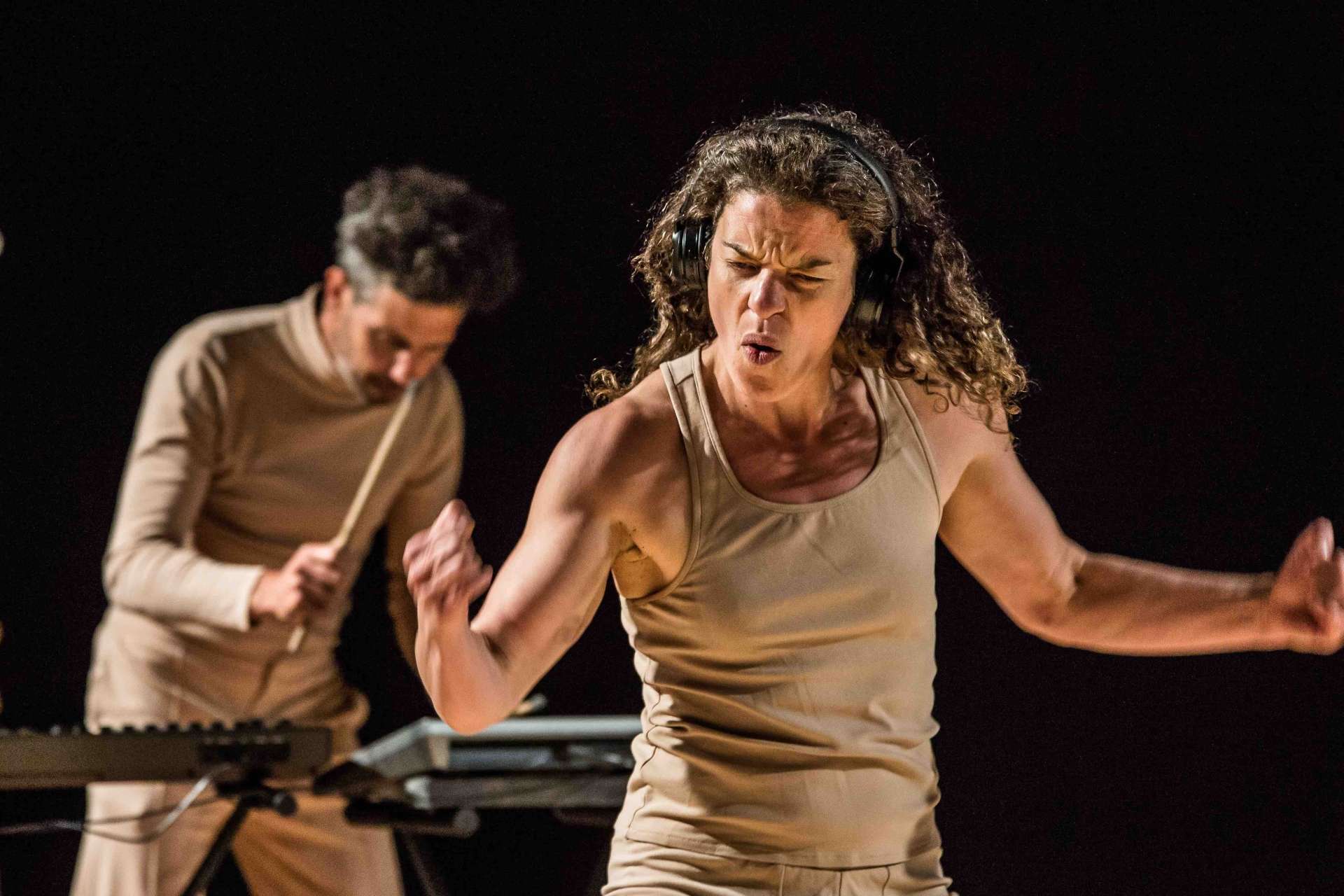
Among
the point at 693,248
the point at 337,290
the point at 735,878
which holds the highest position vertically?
the point at 337,290

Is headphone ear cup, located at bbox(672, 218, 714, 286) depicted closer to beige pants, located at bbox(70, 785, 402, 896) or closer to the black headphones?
the black headphones

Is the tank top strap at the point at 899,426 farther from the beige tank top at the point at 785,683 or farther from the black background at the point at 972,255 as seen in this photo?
the black background at the point at 972,255

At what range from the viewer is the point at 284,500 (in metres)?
3.59

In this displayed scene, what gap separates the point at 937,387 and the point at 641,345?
432mm

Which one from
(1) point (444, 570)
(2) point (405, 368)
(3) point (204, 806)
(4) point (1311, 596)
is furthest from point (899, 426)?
(3) point (204, 806)

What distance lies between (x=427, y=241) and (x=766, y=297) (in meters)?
1.92

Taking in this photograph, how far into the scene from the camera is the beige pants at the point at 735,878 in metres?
1.81

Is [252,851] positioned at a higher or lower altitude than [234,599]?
lower

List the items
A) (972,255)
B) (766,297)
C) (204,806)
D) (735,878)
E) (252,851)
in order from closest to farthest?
1. (735,878)
2. (766,297)
3. (204,806)
4. (252,851)
5. (972,255)

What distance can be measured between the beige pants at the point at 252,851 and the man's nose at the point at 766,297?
1.92 meters

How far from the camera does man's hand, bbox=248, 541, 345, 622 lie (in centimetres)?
314

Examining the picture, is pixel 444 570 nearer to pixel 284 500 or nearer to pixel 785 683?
pixel 785 683

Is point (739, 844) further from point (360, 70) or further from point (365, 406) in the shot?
point (360, 70)

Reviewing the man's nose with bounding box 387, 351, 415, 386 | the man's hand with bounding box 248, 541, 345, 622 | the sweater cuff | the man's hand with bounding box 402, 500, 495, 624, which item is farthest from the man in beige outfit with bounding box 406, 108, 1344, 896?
the man's nose with bounding box 387, 351, 415, 386
